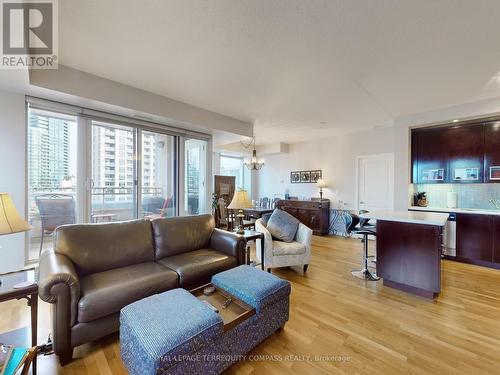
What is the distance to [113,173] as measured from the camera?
3.69m

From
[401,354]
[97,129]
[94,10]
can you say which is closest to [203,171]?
[97,129]

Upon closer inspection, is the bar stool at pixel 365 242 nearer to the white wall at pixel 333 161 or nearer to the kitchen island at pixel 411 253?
the kitchen island at pixel 411 253

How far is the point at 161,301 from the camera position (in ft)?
5.25

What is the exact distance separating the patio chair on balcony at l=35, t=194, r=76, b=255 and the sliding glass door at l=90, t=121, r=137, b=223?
0.87 feet

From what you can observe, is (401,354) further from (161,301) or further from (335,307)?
(161,301)

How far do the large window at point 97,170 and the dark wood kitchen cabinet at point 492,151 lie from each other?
210 inches

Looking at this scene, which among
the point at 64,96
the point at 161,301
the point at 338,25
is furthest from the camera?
the point at 64,96

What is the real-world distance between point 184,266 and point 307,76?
267cm

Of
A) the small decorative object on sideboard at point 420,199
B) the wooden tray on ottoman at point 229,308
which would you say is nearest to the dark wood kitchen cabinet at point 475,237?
the small decorative object on sideboard at point 420,199

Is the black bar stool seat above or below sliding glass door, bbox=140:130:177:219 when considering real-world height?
below

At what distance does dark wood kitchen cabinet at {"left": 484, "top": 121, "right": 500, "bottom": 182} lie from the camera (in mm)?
3684

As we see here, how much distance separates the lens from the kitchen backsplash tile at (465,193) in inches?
158

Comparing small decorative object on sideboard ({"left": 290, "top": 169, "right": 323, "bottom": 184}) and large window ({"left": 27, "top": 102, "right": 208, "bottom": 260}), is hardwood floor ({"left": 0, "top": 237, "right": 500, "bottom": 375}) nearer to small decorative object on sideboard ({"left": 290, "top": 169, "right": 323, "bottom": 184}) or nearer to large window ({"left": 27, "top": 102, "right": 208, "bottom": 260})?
large window ({"left": 27, "top": 102, "right": 208, "bottom": 260})

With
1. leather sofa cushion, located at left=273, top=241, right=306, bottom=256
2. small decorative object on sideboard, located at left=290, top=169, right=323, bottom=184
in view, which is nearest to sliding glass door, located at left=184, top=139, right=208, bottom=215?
leather sofa cushion, located at left=273, top=241, right=306, bottom=256
